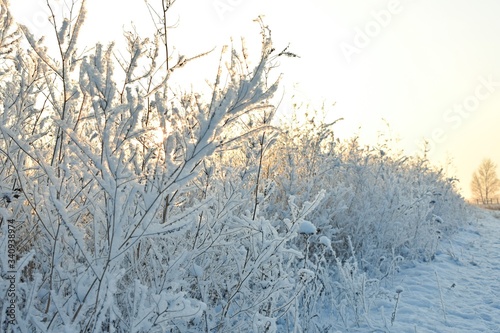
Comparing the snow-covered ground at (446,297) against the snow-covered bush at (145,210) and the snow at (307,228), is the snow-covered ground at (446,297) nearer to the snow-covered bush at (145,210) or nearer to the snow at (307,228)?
the snow-covered bush at (145,210)

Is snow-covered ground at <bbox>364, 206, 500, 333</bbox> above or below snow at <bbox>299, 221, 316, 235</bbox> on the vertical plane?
below

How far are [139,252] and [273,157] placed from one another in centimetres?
325

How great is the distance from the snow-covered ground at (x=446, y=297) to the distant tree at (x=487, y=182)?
43558mm

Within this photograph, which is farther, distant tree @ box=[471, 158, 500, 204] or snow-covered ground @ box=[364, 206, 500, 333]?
distant tree @ box=[471, 158, 500, 204]

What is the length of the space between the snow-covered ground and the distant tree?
143ft

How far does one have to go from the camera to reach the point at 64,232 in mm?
1570

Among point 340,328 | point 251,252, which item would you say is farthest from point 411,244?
point 251,252

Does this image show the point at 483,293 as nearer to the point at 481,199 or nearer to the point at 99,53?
the point at 99,53

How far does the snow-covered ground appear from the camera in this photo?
3010mm

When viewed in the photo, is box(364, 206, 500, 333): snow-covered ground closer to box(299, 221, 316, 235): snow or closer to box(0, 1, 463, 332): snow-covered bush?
box(0, 1, 463, 332): snow-covered bush

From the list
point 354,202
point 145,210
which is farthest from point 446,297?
point 145,210

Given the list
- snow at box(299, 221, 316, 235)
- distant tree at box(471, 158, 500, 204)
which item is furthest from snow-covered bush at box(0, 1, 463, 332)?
distant tree at box(471, 158, 500, 204)

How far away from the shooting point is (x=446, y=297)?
368 centimetres

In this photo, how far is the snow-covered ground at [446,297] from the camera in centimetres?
301
